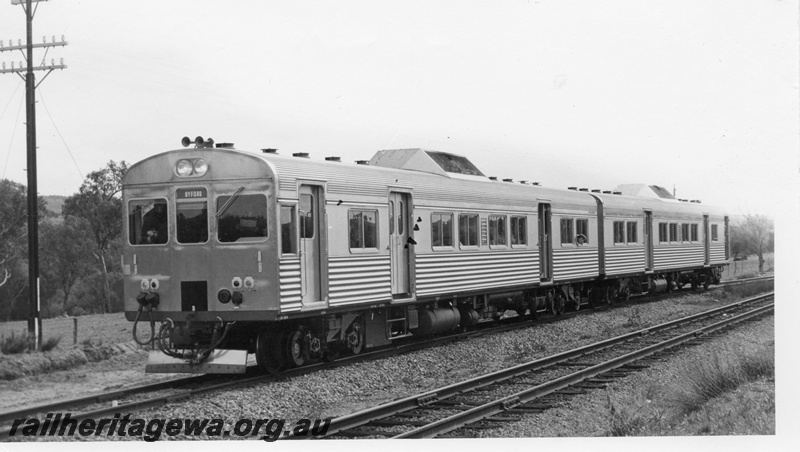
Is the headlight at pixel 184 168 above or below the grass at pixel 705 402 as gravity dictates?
above

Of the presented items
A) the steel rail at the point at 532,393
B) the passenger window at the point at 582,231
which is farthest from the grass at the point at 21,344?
→ the passenger window at the point at 582,231

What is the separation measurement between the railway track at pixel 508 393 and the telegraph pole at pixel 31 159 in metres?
7.56

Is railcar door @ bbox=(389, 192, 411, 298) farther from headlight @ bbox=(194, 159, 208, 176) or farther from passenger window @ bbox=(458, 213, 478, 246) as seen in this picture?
headlight @ bbox=(194, 159, 208, 176)

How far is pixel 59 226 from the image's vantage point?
93.4 ft

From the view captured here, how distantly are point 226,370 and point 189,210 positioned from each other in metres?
2.36

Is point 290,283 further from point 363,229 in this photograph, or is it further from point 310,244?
point 363,229

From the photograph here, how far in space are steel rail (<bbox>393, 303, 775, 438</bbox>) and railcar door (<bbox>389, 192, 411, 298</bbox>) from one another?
367 cm

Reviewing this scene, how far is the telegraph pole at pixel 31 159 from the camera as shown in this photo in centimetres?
1606

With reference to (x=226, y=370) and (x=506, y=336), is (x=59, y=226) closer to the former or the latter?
(x=506, y=336)

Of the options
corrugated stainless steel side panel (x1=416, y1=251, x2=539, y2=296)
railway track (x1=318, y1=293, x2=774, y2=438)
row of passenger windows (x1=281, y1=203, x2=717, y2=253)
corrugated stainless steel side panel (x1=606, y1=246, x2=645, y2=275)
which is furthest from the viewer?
corrugated stainless steel side panel (x1=606, y1=246, x2=645, y2=275)

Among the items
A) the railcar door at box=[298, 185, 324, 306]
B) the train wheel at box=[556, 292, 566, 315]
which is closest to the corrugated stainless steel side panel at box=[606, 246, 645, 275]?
the train wheel at box=[556, 292, 566, 315]

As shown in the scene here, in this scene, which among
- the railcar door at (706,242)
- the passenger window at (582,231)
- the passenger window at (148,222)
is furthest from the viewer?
the railcar door at (706,242)

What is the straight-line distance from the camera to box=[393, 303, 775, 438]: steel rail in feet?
33.9

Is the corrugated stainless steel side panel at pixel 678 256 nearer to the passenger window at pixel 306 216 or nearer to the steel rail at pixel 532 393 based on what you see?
the steel rail at pixel 532 393
